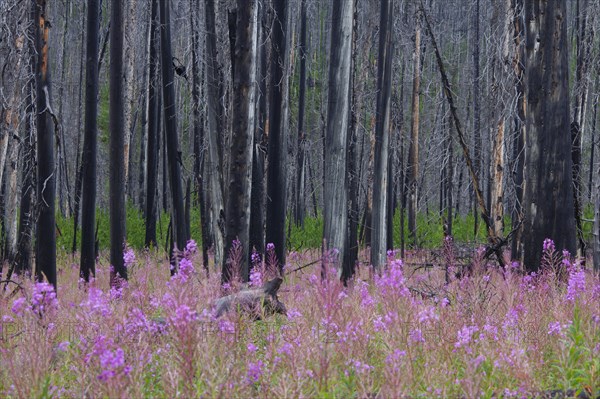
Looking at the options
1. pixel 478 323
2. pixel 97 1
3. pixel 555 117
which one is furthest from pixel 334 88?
pixel 478 323

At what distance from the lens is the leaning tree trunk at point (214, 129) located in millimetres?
9070

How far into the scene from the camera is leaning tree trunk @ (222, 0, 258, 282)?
7754mm

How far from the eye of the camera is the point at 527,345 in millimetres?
4438

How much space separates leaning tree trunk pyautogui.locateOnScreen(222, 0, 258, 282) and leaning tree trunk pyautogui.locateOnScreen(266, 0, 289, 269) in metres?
3.14

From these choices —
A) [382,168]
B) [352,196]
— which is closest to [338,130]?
[382,168]

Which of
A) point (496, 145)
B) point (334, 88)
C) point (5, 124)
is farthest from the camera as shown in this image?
point (496, 145)

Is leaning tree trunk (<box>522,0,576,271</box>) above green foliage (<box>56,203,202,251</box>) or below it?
above

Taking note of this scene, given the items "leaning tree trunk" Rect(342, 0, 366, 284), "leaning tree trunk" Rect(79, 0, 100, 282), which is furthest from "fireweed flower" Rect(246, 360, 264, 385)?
"leaning tree trunk" Rect(79, 0, 100, 282)

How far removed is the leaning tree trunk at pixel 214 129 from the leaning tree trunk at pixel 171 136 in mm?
2191

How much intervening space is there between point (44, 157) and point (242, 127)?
8.52 feet

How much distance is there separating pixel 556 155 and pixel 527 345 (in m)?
4.51

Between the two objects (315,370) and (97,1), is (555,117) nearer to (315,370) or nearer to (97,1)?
(315,370)

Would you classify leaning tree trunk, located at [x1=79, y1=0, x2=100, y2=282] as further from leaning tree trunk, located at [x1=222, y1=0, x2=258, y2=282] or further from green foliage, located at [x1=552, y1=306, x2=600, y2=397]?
green foliage, located at [x1=552, y1=306, x2=600, y2=397]

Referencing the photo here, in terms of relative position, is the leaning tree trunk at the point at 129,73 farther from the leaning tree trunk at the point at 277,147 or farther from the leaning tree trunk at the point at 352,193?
the leaning tree trunk at the point at 277,147
